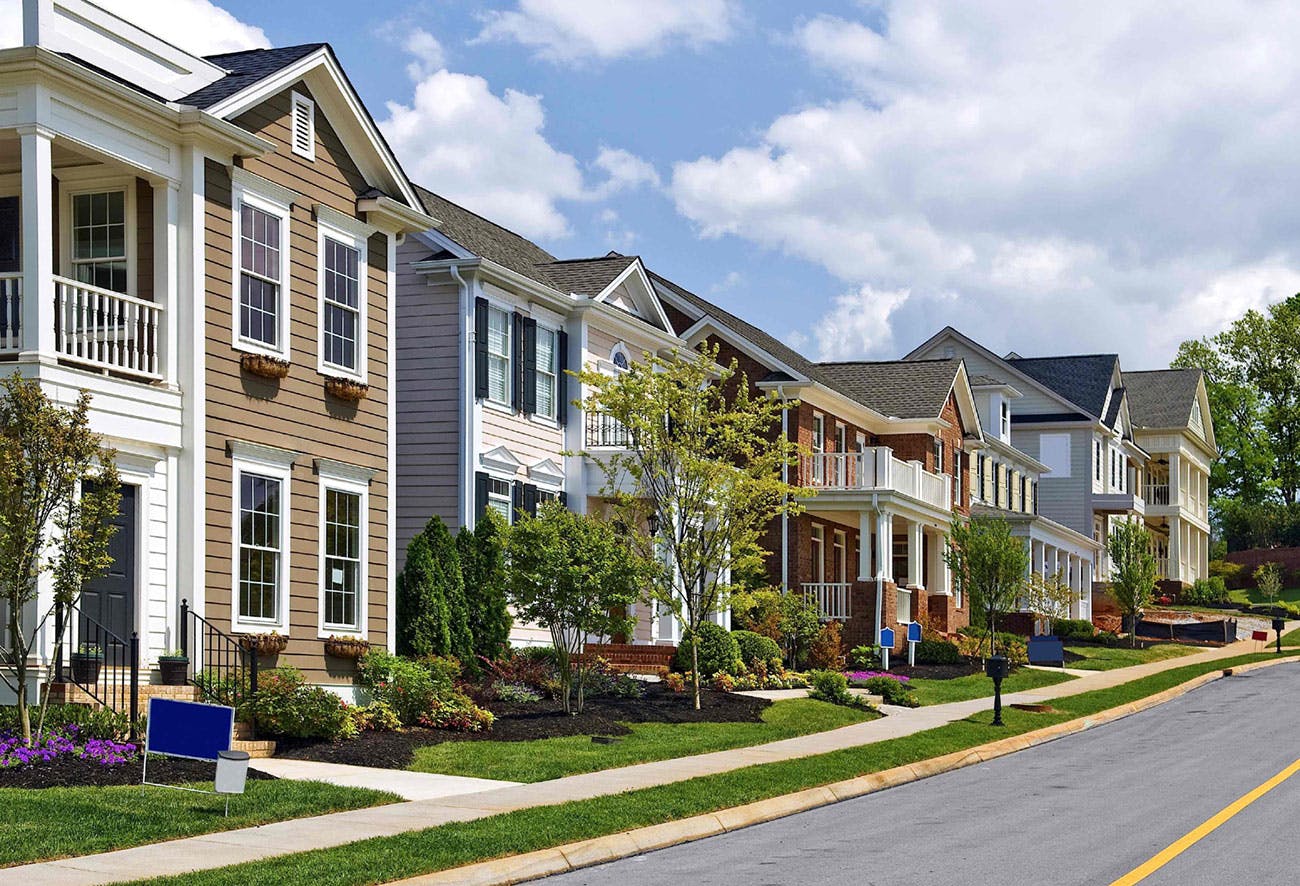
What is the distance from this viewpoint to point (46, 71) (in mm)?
17203

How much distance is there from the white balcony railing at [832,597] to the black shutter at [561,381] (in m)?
11.1

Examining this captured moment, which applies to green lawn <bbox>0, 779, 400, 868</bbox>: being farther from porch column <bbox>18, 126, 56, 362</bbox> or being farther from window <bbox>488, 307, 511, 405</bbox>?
window <bbox>488, 307, 511, 405</bbox>

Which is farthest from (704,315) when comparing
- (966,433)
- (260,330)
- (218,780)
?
(218,780)

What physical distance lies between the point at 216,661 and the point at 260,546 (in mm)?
1767

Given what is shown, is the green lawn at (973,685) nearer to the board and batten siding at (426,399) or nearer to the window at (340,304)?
the board and batten siding at (426,399)

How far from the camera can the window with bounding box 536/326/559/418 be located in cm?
2995

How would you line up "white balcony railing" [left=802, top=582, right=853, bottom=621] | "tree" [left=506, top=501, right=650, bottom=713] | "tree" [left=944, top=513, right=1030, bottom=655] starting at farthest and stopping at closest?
"white balcony railing" [left=802, top=582, right=853, bottom=621]
"tree" [left=944, top=513, right=1030, bottom=655]
"tree" [left=506, top=501, right=650, bottom=713]

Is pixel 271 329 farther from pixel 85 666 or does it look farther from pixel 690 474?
pixel 690 474

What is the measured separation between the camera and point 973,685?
32.4m

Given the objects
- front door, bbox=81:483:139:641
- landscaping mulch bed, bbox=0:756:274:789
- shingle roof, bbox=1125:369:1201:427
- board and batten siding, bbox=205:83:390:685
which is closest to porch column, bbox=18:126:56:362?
front door, bbox=81:483:139:641

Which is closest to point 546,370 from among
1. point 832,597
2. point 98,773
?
Result: point 832,597

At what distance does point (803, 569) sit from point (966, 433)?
37.2 ft

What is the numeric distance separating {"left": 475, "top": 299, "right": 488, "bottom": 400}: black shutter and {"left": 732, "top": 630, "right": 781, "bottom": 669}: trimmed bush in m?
6.85

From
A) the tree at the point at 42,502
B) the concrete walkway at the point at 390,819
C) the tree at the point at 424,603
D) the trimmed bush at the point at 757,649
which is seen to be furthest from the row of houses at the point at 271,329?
the concrete walkway at the point at 390,819
